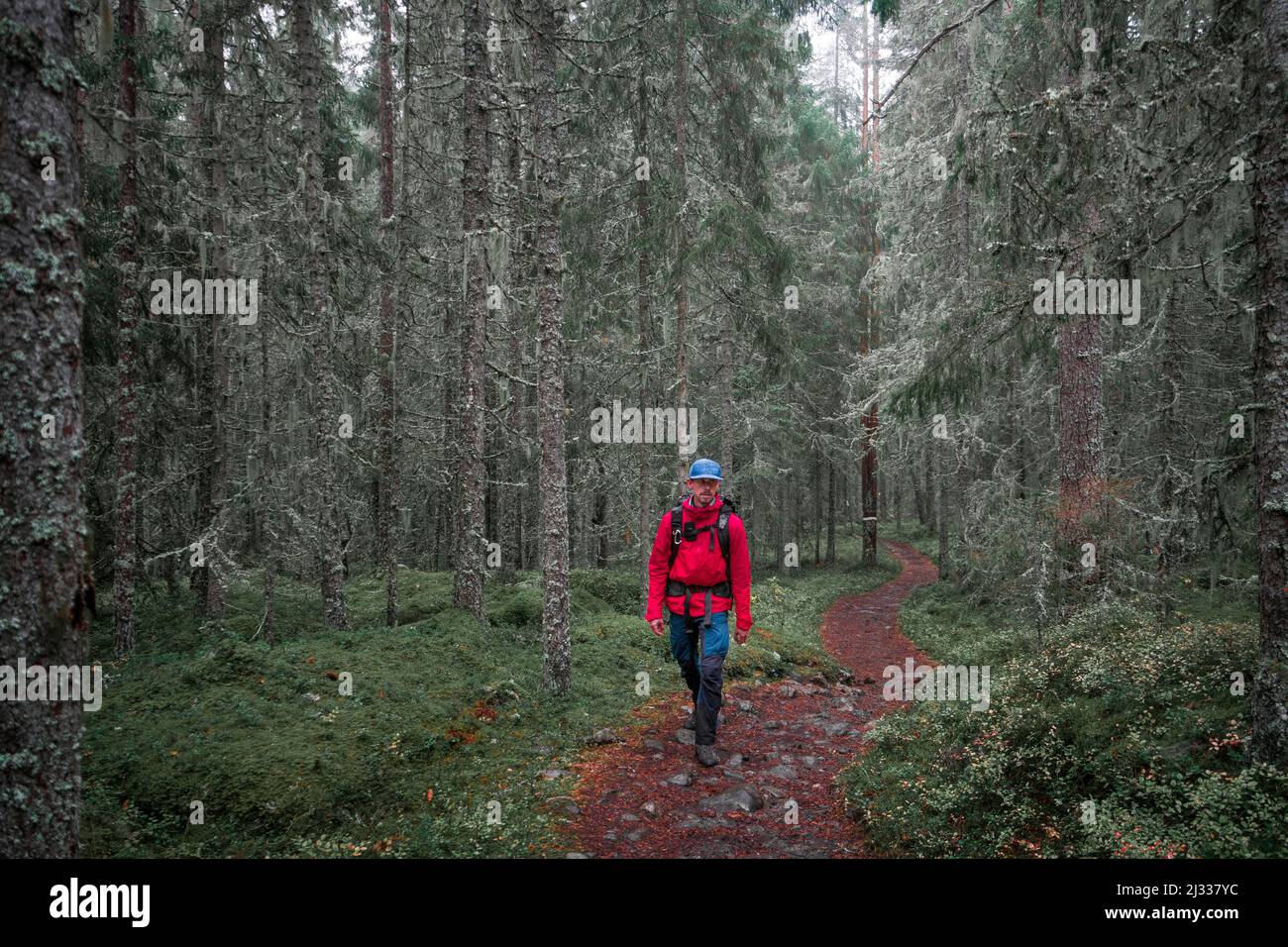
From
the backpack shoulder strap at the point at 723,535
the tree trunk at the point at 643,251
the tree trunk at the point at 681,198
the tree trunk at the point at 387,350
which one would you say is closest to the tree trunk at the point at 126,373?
the tree trunk at the point at 387,350

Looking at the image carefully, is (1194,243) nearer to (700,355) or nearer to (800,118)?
(700,355)

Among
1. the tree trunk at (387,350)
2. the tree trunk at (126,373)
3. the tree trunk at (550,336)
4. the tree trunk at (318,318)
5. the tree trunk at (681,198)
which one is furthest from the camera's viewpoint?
the tree trunk at (387,350)

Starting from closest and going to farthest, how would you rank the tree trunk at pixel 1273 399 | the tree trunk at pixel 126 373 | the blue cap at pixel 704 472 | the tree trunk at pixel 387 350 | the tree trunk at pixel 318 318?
the tree trunk at pixel 1273 399
the blue cap at pixel 704 472
the tree trunk at pixel 126 373
the tree trunk at pixel 318 318
the tree trunk at pixel 387 350

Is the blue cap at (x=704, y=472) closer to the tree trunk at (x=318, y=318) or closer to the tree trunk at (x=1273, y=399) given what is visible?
the tree trunk at (x=1273, y=399)

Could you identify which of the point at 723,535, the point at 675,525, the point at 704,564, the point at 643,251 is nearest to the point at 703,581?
the point at 704,564

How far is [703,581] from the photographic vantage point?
274 inches

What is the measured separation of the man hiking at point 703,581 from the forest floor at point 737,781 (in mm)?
521

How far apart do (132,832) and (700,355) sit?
17991 millimetres

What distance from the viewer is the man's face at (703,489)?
6.86m

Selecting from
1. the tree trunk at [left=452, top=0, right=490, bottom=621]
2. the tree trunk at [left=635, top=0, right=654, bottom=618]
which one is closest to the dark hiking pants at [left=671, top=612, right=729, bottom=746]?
the tree trunk at [left=635, top=0, right=654, bottom=618]

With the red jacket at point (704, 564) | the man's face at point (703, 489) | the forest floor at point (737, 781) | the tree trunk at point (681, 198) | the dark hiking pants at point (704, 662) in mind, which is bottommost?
the forest floor at point (737, 781)

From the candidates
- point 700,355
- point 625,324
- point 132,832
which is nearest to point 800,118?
point 700,355

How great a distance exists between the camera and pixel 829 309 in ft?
83.0

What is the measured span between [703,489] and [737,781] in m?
2.93
